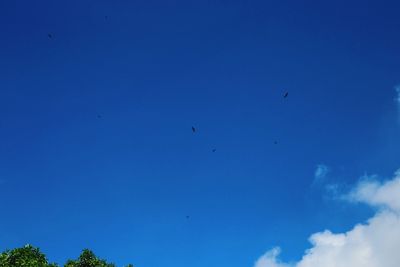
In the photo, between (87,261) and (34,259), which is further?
(87,261)

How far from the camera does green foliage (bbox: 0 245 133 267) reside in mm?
48312

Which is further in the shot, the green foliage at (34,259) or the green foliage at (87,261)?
the green foliage at (87,261)

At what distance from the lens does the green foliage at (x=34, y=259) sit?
4831 centimetres

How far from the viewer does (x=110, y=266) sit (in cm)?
5441

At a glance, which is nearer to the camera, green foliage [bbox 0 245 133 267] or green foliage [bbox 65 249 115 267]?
green foliage [bbox 0 245 133 267]

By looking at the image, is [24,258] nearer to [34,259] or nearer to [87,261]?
[34,259]

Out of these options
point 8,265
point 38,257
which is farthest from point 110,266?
point 8,265

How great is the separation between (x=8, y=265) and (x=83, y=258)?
8809 millimetres

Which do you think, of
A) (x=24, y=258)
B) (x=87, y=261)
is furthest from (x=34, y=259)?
(x=87, y=261)

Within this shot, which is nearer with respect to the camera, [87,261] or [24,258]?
[24,258]

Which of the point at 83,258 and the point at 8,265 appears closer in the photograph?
the point at 8,265

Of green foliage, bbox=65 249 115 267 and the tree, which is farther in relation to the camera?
green foliage, bbox=65 249 115 267

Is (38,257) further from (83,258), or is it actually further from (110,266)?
(110,266)

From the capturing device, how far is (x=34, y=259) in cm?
5028
